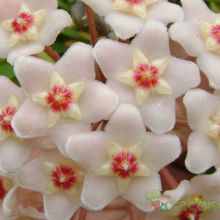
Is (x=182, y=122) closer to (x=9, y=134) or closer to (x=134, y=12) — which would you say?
(x=134, y=12)

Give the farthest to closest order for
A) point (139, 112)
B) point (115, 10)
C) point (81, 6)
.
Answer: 1. point (81, 6)
2. point (115, 10)
3. point (139, 112)

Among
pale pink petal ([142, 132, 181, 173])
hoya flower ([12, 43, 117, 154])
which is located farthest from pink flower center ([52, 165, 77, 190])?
pale pink petal ([142, 132, 181, 173])

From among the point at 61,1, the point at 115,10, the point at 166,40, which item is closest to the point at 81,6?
the point at 61,1

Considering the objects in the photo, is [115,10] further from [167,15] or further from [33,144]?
[33,144]

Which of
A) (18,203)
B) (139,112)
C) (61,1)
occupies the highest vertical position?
(139,112)

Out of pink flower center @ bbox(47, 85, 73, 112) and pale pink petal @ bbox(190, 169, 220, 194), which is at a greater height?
pink flower center @ bbox(47, 85, 73, 112)

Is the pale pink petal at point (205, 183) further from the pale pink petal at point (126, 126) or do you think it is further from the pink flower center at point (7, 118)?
the pink flower center at point (7, 118)

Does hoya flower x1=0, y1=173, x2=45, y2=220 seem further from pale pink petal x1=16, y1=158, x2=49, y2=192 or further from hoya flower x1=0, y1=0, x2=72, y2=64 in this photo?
hoya flower x1=0, y1=0, x2=72, y2=64
